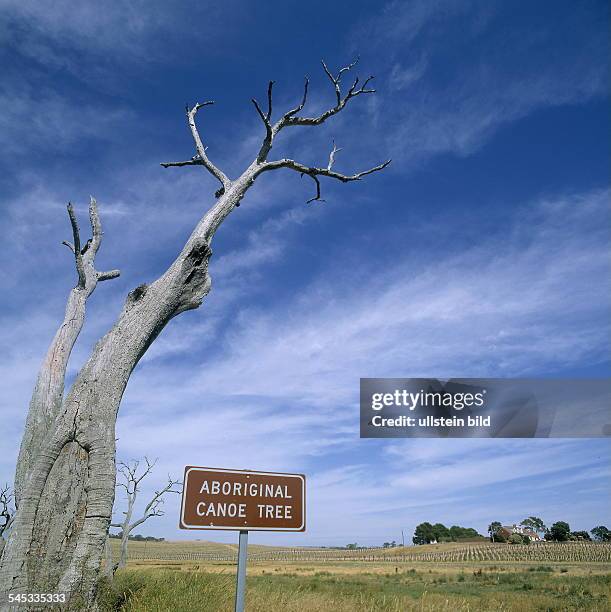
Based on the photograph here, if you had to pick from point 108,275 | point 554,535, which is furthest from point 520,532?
point 108,275

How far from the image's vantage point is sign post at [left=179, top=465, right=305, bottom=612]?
185 inches

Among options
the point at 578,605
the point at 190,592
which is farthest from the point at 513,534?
the point at 190,592

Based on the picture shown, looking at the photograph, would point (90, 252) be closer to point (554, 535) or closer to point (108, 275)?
point (108, 275)

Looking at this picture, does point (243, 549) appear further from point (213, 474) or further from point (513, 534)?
point (513, 534)

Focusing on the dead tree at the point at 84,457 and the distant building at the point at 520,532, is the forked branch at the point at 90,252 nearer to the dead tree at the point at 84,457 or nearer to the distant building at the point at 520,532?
the dead tree at the point at 84,457

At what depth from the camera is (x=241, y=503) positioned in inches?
194

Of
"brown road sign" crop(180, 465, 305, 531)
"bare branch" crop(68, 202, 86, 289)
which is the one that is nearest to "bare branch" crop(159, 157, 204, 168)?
"bare branch" crop(68, 202, 86, 289)

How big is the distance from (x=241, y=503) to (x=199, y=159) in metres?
5.98

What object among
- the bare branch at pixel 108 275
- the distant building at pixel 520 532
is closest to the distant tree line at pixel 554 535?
the distant building at pixel 520 532

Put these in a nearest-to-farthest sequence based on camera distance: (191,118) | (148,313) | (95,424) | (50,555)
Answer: (50,555), (95,424), (148,313), (191,118)

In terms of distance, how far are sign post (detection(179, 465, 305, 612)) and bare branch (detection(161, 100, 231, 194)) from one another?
183 inches

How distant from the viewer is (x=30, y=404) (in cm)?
748

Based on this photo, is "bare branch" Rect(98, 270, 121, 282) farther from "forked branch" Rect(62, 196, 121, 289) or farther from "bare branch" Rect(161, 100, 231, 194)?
"bare branch" Rect(161, 100, 231, 194)

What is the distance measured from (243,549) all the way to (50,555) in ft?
6.55
